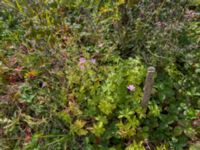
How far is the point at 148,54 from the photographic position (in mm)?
2420

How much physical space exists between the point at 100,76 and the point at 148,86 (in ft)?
1.52

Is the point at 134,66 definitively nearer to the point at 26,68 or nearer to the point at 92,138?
the point at 92,138

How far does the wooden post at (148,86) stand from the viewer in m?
1.84

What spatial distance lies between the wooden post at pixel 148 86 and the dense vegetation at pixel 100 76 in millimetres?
58

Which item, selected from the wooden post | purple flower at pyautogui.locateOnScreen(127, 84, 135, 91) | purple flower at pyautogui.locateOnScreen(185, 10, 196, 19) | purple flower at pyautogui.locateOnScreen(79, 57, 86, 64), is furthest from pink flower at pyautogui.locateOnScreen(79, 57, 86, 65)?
purple flower at pyautogui.locateOnScreen(185, 10, 196, 19)

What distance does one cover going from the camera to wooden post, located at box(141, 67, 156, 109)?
184 cm

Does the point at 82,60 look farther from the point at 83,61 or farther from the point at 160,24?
the point at 160,24

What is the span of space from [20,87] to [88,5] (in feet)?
3.48

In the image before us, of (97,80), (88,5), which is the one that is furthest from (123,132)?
(88,5)

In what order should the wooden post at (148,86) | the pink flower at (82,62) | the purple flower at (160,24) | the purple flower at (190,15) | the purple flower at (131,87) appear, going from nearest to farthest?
the wooden post at (148,86)
the purple flower at (131,87)
the pink flower at (82,62)
the purple flower at (160,24)
the purple flower at (190,15)

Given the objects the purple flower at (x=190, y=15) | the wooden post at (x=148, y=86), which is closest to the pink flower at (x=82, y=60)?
the wooden post at (x=148, y=86)

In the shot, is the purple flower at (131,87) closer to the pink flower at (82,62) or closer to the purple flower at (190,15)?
the pink flower at (82,62)

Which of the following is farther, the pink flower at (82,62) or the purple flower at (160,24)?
the purple flower at (160,24)

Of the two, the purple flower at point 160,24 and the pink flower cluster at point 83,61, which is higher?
the purple flower at point 160,24
